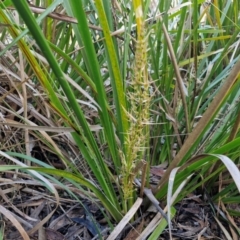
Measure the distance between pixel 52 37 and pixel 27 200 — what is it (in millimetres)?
302

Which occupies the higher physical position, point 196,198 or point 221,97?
point 221,97

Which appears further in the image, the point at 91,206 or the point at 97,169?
the point at 91,206

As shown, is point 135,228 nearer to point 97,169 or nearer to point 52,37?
point 97,169

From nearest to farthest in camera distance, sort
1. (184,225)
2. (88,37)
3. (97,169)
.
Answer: (88,37) < (97,169) < (184,225)

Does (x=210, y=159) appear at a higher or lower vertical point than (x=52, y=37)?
lower

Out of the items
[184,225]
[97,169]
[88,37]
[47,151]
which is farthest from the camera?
[47,151]

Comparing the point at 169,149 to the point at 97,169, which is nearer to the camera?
the point at 97,169

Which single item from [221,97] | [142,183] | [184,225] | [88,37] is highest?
[88,37]

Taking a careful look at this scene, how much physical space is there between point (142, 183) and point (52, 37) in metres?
0.35

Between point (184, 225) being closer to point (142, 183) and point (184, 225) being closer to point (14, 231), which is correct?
point (142, 183)

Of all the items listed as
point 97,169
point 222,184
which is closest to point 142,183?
point 97,169

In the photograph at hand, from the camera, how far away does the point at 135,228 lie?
0.60 metres

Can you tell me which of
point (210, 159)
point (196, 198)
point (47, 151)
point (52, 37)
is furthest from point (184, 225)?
point (52, 37)

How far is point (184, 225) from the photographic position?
647mm
